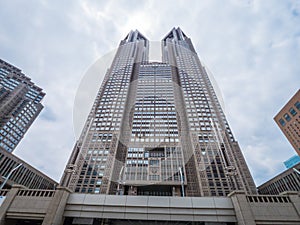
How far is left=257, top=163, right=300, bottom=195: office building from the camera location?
44.0 m

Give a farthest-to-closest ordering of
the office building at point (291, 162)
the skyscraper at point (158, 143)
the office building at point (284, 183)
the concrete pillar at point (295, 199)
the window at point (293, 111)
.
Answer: the office building at point (291, 162) → the skyscraper at point (158, 143) → the window at point (293, 111) → the office building at point (284, 183) → the concrete pillar at point (295, 199)

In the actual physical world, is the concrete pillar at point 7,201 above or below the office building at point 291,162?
below

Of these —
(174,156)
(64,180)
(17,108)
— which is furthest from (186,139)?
(17,108)

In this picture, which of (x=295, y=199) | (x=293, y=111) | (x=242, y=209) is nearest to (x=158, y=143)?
(x=293, y=111)

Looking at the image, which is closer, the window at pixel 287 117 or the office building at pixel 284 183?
the office building at pixel 284 183

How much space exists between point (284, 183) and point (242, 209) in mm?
54376

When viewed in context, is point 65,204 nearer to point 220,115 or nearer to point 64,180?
point 64,180

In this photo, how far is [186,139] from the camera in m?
59.0

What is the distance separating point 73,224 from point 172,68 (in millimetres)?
80280

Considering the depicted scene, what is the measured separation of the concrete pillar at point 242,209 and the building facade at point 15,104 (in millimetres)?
87164

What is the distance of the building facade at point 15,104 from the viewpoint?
69.0 metres

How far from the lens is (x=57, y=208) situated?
1185cm

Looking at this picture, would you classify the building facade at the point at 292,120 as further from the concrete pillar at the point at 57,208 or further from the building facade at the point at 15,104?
the building facade at the point at 15,104

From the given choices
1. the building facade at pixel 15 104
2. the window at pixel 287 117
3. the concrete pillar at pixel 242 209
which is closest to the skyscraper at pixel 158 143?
the window at pixel 287 117
